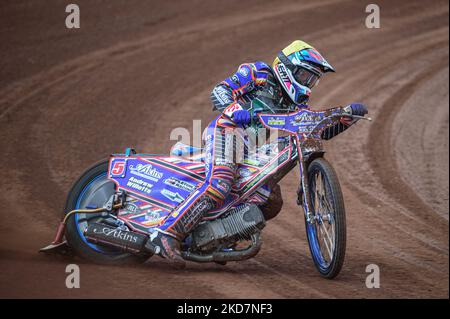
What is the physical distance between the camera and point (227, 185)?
A: 267 inches

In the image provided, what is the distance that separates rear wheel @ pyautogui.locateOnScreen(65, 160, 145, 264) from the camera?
698 centimetres

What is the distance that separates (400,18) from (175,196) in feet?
43.9

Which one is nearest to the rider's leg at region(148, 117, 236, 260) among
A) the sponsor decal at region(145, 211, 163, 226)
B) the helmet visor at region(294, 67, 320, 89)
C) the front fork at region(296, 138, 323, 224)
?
the sponsor decal at region(145, 211, 163, 226)

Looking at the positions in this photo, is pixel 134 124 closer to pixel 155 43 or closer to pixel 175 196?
pixel 155 43

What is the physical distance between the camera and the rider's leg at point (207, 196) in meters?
6.70

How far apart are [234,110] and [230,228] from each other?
3.61 feet

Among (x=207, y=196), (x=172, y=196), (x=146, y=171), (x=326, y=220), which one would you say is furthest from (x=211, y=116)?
(x=326, y=220)

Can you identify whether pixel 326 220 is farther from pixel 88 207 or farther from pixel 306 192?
pixel 88 207

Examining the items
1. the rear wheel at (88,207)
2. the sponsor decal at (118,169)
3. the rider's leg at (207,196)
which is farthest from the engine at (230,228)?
the sponsor decal at (118,169)

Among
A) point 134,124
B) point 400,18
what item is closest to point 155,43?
point 134,124

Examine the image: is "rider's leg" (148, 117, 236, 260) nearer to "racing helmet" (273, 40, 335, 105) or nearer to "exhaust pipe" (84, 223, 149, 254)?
"exhaust pipe" (84, 223, 149, 254)

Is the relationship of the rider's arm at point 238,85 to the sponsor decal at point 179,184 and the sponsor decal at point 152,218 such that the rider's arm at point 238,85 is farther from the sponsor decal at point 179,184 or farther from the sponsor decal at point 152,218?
the sponsor decal at point 152,218
